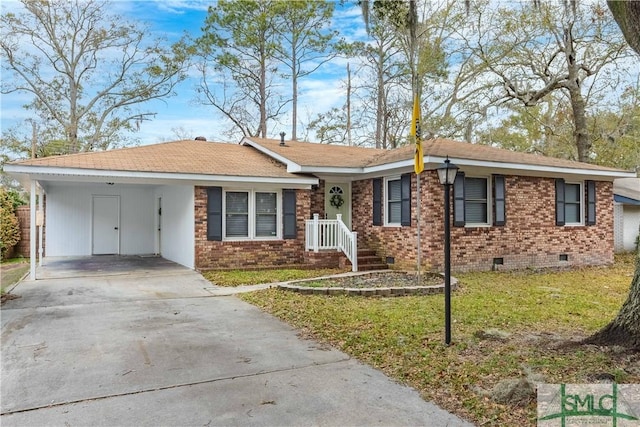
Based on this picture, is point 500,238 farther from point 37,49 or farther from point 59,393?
point 37,49

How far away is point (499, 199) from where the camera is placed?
37.9ft

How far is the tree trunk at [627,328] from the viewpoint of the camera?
4281 mm

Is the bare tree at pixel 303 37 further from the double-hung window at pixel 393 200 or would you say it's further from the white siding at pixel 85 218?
the double-hung window at pixel 393 200

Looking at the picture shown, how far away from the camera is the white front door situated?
1446cm

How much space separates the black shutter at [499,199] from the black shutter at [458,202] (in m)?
1.13

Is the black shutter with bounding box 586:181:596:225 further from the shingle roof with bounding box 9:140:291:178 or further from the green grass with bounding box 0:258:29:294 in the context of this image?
the green grass with bounding box 0:258:29:294

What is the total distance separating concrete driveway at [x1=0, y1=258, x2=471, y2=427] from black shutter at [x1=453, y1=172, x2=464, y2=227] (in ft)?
19.9

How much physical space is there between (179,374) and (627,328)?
14.6 ft

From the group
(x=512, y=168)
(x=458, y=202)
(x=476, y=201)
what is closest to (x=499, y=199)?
(x=476, y=201)

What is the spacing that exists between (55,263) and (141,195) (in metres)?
3.66

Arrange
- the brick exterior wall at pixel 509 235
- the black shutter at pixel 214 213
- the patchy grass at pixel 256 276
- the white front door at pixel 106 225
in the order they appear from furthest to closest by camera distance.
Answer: the white front door at pixel 106 225 < the black shutter at pixel 214 213 < the brick exterior wall at pixel 509 235 < the patchy grass at pixel 256 276

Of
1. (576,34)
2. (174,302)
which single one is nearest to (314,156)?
(174,302)

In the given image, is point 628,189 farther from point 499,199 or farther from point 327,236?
point 327,236

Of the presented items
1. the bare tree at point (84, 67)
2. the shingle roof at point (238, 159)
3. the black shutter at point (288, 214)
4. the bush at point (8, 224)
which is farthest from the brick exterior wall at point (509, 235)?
the bare tree at point (84, 67)
